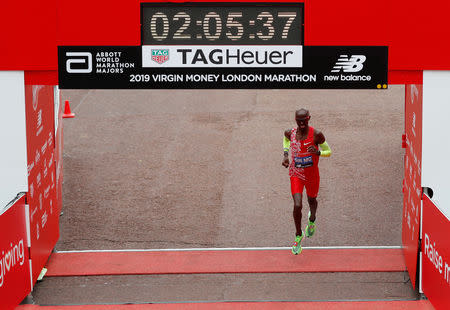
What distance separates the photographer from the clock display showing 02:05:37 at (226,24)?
8.88m

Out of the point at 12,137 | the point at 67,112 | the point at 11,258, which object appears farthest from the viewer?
the point at 67,112

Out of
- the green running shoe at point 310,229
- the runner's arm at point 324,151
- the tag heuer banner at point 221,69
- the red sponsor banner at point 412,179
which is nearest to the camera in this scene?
the tag heuer banner at point 221,69

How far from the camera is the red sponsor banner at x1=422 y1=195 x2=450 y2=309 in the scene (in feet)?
27.8

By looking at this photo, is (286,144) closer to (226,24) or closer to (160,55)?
(226,24)

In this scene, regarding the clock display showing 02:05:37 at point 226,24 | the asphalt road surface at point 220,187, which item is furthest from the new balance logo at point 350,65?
the asphalt road surface at point 220,187

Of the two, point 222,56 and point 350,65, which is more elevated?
point 222,56

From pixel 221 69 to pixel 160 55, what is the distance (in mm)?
677

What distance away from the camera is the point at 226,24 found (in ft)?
29.2

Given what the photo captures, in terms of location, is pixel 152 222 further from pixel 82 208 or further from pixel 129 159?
pixel 129 159

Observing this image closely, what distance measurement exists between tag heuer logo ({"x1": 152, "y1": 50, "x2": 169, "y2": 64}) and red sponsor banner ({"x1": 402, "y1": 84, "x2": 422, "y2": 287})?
2952 mm

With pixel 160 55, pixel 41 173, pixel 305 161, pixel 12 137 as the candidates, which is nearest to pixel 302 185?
pixel 305 161

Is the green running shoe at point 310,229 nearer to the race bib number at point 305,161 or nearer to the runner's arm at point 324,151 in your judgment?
the race bib number at point 305,161

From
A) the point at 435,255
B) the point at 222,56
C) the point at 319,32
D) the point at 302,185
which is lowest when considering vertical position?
the point at 435,255

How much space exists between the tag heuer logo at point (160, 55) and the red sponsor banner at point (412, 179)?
295 cm
